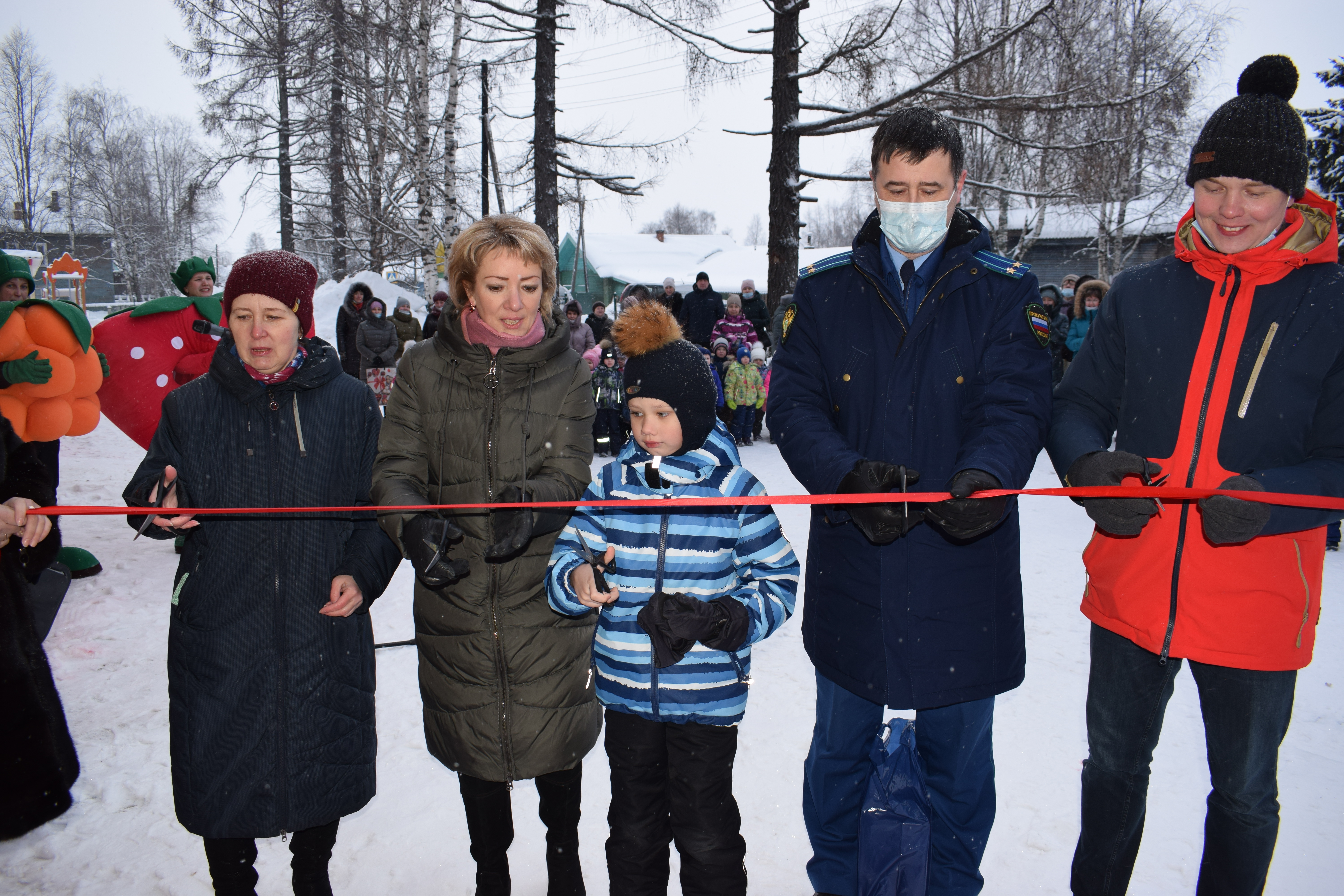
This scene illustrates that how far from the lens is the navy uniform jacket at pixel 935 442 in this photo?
2006 millimetres

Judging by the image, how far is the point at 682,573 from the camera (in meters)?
2.05

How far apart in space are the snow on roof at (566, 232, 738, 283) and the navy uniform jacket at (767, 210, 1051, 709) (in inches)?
1047

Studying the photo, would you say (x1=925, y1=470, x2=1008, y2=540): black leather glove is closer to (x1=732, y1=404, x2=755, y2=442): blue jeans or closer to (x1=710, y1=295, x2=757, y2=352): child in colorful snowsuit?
(x1=732, y1=404, x2=755, y2=442): blue jeans

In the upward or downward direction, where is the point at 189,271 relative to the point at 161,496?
upward

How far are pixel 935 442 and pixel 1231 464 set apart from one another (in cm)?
68

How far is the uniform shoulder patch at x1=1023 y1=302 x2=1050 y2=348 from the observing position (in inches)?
78.5

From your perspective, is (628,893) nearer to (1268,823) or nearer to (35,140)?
(1268,823)

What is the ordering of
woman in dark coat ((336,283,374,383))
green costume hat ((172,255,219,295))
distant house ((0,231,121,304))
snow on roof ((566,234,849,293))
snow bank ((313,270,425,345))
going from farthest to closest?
1. distant house ((0,231,121,304))
2. snow on roof ((566,234,849,293))
3. snow bank ((313,270,425,345))
4. woman in dark coat ((336,283,374,383))
5. green costume hat ((172,255,219,295))

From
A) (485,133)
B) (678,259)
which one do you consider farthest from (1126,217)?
(485,133)

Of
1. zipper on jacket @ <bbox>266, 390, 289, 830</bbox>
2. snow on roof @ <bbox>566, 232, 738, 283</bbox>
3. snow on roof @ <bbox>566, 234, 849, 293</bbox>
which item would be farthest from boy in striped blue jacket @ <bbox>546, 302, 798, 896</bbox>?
snow on roof @ <bbox>566, 232, 738, 283</bbox>

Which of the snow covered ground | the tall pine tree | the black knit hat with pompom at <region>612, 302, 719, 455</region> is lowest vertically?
the snow covered ground

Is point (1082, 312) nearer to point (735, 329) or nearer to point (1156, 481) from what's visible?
point (735, 329)

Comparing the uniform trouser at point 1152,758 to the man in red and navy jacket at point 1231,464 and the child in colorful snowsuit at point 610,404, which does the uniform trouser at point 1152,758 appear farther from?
the child in colorful snowsuit at point 610,404

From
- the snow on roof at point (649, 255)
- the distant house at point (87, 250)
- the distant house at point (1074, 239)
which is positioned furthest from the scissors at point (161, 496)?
the distant house at point (87, 250)
